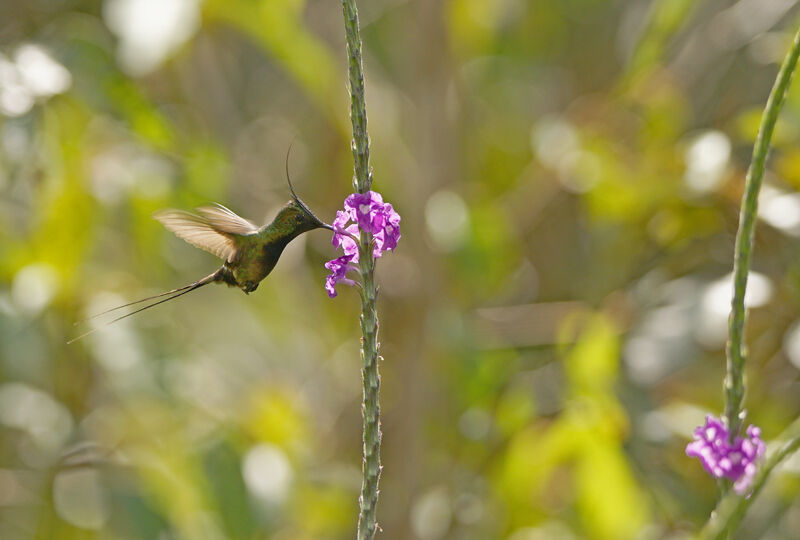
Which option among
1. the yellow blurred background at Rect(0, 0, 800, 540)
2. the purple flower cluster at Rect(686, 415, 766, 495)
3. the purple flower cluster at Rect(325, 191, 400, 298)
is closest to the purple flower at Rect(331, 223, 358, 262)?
the purple flower cluster at Rect(325, 191, 400, 298)

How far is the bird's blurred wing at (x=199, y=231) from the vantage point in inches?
28.3

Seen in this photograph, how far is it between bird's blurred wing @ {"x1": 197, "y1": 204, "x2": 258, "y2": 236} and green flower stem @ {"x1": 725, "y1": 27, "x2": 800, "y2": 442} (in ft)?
1.18

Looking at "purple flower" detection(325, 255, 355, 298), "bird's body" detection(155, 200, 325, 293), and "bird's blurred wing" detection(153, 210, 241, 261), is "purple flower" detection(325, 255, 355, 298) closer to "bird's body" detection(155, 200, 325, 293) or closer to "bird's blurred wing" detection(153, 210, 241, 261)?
"bird's body" detection(155, 200, 325, 293)

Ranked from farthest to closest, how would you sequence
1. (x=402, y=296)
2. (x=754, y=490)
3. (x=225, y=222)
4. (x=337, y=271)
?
(x=402, y=296) < (x=225, y=222) < (x=337, y=271) < (x=754, y=490)

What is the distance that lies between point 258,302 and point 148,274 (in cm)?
26

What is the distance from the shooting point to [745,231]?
19.2 inches

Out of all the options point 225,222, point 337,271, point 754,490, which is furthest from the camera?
point 225,222

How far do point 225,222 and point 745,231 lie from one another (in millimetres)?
385

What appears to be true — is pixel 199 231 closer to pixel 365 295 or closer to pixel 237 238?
pixel 237 238

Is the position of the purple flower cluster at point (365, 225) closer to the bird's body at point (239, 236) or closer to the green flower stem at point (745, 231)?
the bird's body at point (239, 236)

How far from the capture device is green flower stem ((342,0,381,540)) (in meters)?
Answer: 0.46

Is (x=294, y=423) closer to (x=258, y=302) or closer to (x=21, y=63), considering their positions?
(x=258, y=302)

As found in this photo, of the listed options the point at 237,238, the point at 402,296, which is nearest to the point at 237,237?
the point at 237,238

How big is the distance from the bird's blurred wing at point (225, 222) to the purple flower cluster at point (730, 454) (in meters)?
0.36
